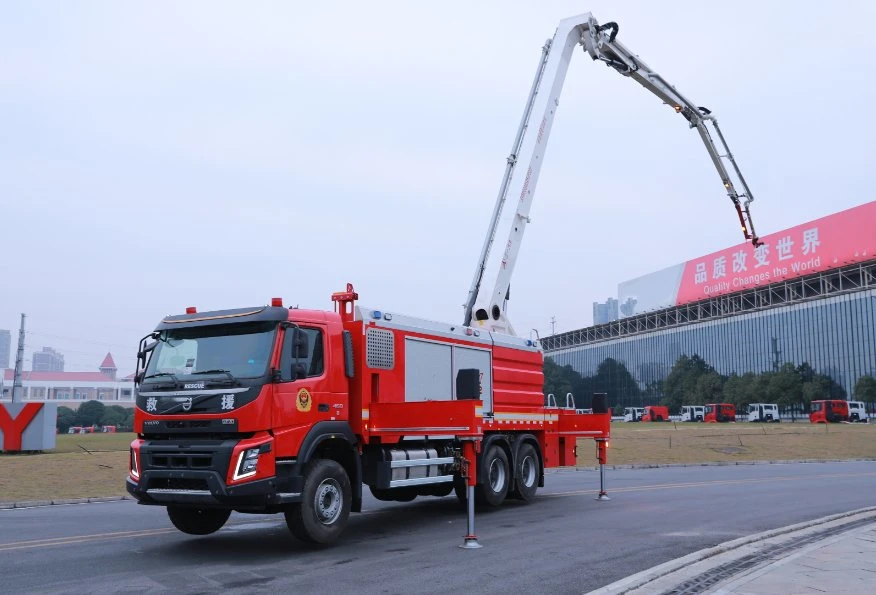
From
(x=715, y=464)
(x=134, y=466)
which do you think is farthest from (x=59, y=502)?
(x=715, y=464)

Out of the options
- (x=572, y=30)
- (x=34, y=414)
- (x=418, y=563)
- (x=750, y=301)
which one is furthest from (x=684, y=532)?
(x=750, y=301)

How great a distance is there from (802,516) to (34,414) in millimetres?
23810

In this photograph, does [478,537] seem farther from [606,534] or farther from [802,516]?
[802,516]

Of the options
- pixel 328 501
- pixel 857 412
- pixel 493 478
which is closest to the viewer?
pixel 328 501

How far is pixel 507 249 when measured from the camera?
16.2 meters

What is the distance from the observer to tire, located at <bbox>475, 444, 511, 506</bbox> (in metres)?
14.1

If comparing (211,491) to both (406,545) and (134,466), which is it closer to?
(134,466)

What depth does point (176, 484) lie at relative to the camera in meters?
9.93

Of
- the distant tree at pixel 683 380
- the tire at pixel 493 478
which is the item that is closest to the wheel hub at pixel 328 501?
the tire at pixel 493 478

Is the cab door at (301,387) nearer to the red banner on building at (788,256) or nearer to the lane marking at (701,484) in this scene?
the lane marking at (701,484)

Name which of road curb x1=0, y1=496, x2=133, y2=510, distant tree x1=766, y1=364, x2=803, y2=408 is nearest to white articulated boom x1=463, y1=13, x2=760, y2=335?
road curb x1=0, y1=496, x2=133, y2=510

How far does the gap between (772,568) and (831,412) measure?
64.6 m

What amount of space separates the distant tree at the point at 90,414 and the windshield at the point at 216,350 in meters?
89.4

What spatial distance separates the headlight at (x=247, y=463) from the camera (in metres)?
9.59
